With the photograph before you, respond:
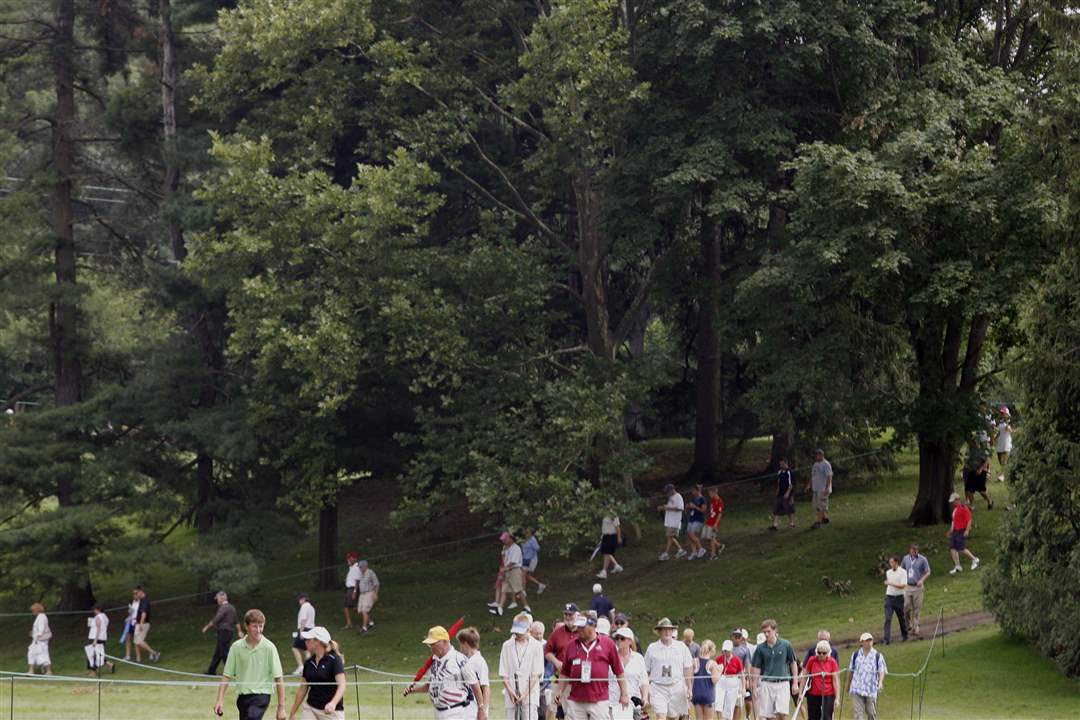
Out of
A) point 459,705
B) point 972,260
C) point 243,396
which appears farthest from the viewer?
point 243,396

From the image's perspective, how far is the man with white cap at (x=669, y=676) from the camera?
1728 centimetres

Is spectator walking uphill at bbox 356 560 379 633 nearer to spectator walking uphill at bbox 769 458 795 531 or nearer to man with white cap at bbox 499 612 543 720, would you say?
spectator walking uphill at bbox 769 458 795 531

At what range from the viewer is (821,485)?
32375 mm

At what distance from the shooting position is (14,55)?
120ft

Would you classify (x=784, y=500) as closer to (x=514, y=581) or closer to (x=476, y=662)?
(x=514, y=581)

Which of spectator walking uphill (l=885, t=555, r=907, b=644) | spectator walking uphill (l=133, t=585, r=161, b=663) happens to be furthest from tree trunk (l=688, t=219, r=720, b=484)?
spectator walking uphill (l=133, t=585, r=161, b=663)

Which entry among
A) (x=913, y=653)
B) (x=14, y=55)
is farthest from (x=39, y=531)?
(x=913, y=653)

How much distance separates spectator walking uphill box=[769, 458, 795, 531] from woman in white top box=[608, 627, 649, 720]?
635 inches

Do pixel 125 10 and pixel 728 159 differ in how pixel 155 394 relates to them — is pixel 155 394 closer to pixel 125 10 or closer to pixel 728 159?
pixel 125 10

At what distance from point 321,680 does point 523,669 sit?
2667mm

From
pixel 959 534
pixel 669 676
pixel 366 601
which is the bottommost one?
pixel 366 601

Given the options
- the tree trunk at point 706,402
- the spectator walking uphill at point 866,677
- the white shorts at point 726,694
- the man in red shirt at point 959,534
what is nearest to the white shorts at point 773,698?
the white shorts at point 726,694

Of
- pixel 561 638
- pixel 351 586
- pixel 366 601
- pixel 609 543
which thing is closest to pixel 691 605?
pixel 609 543

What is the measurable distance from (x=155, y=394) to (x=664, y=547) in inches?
477
